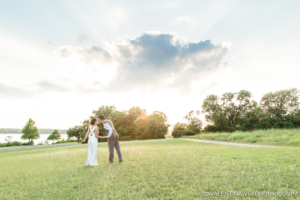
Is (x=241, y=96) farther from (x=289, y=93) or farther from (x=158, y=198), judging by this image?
(x=158, y=198)

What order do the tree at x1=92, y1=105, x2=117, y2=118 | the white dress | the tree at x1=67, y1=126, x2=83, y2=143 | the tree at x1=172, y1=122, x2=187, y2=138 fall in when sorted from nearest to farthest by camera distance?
the white dress, the tree at x1=172, y1=122, x2=187, y2=138, the tree at x1=92, y1=105, x2=117, y2=118, the tree at x1=67, y1=126, x2=83, y2=143

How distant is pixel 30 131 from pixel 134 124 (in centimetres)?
3225

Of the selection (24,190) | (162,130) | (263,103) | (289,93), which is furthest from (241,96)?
(24,190)

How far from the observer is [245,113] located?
53.6 meters

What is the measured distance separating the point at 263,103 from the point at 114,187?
6937 centimetres

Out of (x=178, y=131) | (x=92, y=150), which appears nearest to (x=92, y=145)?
(x=92, y=150)

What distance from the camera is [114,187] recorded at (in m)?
4.38

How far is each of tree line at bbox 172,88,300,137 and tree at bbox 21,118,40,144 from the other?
144 ft

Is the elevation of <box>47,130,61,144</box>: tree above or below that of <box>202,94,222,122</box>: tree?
below

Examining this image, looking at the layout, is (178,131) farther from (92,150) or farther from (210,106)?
(92,150)

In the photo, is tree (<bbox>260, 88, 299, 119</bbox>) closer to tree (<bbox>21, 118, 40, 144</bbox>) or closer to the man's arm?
the man's arm

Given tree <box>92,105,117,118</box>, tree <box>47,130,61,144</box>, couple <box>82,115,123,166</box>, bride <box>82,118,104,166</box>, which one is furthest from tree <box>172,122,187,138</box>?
tree <box>47,130,61,144</box>

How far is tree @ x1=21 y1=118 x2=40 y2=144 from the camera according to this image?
46.0 metres

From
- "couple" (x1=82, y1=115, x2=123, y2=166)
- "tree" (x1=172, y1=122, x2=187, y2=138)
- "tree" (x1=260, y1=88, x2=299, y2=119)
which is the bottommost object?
"tree" (x1=172, y1=122, x2=187, y2=138)
